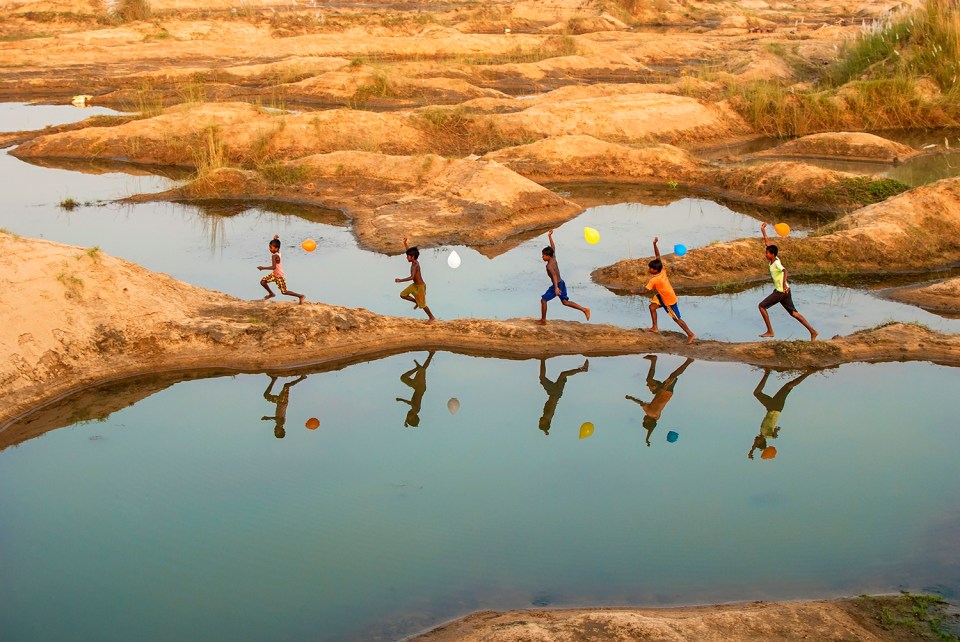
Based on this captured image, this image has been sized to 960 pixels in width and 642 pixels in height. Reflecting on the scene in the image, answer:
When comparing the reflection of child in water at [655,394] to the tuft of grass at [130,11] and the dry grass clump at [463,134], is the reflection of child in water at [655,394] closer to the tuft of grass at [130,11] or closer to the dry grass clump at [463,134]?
the dry grass clump at [463,134]

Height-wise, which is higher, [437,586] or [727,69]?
[727,69]

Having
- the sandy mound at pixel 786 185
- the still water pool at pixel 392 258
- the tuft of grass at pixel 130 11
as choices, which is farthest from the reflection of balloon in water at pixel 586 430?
the tuft of grass at pixel 130 11

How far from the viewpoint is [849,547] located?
7.15 metres

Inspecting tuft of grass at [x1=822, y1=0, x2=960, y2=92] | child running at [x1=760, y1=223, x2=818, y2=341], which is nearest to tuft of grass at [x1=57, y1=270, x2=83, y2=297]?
child running at [x1=760, y1=223, x2=818, y2=341]

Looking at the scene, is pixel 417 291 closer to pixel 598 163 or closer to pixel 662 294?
pixel 662 294

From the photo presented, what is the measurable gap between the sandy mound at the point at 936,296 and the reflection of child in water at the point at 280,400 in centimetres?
750

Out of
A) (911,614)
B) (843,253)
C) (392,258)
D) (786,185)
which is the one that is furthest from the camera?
(786,185)

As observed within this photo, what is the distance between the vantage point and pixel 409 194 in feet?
54.3

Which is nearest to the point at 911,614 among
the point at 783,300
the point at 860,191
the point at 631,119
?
the point at 783,300

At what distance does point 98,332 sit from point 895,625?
25.5 ft

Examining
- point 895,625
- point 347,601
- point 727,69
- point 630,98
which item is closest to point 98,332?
point 347,601

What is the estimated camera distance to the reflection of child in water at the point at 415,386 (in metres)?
9.29

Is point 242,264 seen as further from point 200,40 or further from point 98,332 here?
point 200,40

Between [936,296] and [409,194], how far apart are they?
27.4ft
